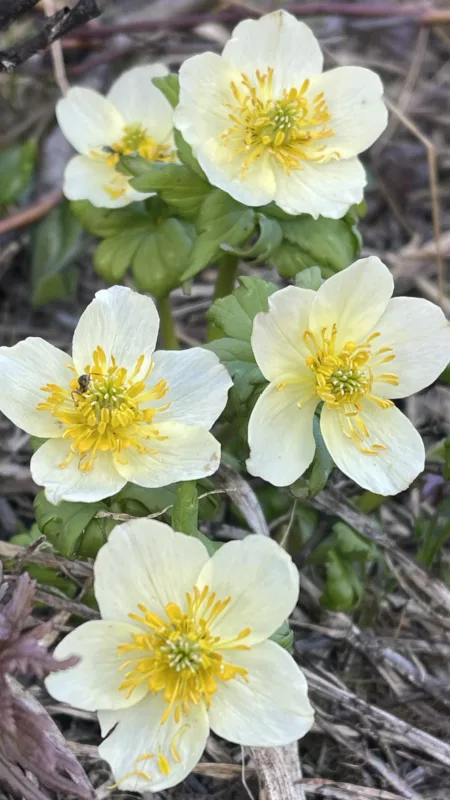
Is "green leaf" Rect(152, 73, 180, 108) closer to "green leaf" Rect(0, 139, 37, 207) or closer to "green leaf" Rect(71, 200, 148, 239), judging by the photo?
"green leaf" Rect(71, 200, 148, 239)

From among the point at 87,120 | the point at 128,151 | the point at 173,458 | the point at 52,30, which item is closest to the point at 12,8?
the point at 52,30

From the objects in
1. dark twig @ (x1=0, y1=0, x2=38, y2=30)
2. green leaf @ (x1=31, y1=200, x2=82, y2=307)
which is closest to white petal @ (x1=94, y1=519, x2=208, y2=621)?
dark twig @ (x1=0, y1=0, x2=38, y2=30)

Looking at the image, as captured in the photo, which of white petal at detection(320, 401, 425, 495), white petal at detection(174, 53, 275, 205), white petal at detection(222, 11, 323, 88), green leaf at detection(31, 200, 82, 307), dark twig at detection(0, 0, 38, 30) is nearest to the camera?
white petal at detection(320, 401, 425, 495)

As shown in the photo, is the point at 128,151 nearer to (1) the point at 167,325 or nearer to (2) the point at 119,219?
(2) the point at 119,219

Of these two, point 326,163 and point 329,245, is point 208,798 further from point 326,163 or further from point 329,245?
point 326,163

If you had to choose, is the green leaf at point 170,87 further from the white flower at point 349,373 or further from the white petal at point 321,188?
the white flower at point 349,373

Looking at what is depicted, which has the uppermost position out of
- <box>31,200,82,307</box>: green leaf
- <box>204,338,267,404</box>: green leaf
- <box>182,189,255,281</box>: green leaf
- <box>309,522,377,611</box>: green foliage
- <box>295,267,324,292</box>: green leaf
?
<box>182,189,255,281</box>: green leaf

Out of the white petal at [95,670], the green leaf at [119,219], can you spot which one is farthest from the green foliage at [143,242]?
the white petal at [95,670]
